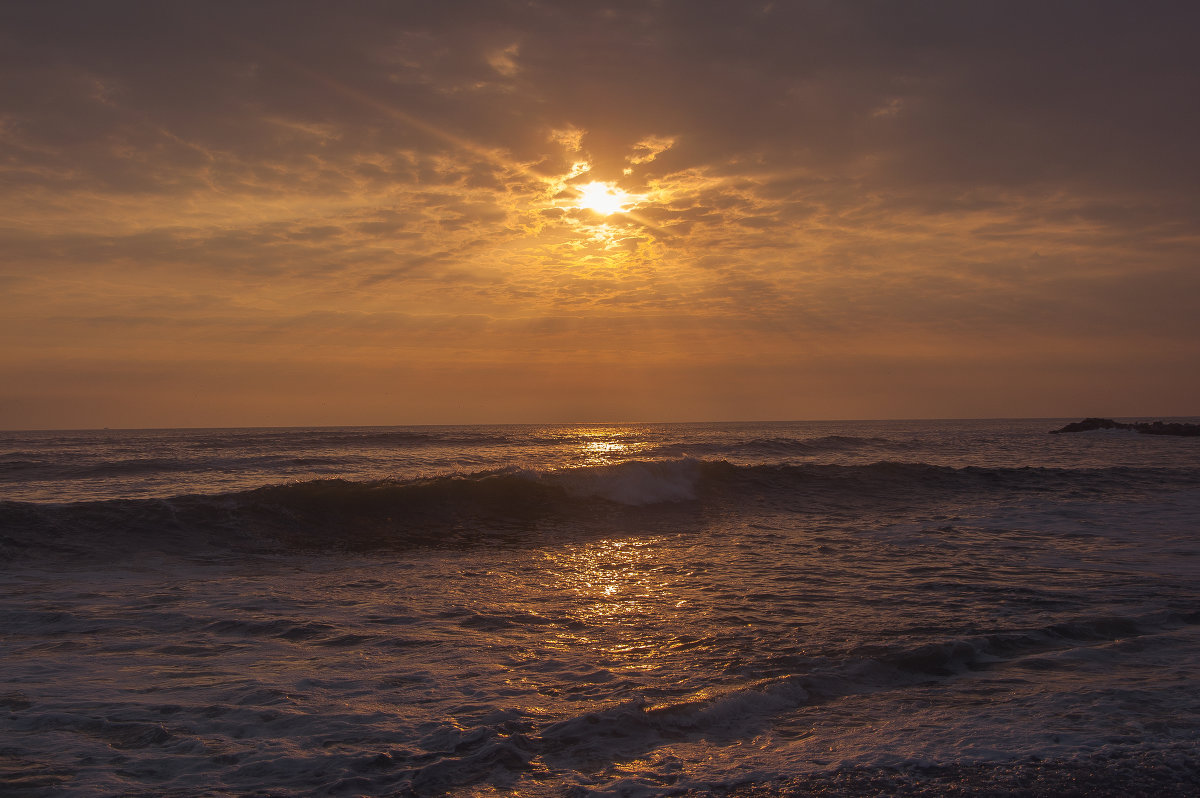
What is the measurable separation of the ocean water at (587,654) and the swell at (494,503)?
0.14m

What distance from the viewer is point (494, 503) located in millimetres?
17391

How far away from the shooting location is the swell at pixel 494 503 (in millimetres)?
12703

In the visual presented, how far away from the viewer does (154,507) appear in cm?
1385

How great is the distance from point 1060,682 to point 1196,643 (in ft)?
6.71

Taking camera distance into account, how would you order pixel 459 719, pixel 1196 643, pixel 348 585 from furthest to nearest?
1. pixel 348 585
2. pixel 1196 643
3. pixel 459 719

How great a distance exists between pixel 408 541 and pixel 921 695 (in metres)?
10.3

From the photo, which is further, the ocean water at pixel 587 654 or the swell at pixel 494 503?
the swell at pixel 494 503

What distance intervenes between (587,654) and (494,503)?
11.3 m

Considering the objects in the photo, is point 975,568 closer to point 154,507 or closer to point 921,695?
point 921,695

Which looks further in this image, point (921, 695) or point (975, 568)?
point (975, 568)

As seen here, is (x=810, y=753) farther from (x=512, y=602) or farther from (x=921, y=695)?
(x=512, y=602)

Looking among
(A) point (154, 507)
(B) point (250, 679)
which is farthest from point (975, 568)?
(A) point (154, 507)

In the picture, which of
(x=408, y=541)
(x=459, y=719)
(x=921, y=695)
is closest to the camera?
(x=459, y=719)

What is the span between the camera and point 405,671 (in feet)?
19.3
